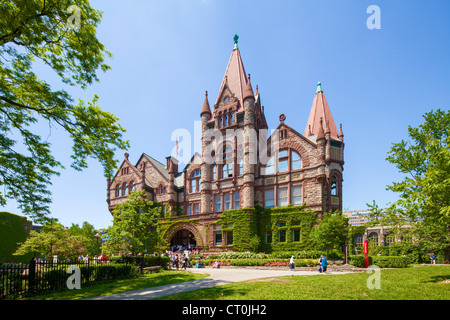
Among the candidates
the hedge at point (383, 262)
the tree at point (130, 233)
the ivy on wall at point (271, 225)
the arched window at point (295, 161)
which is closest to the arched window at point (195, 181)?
the ivy on wall at point (271, 225)

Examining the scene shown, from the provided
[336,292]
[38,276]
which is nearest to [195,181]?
[38,276]

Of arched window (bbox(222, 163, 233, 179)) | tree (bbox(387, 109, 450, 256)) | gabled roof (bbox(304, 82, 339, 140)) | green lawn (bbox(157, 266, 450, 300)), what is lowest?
green lawn (bbox(157, 266, 450, 300))

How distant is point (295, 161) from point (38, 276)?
2697 cm

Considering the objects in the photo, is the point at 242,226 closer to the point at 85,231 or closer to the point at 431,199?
the point at 431,199

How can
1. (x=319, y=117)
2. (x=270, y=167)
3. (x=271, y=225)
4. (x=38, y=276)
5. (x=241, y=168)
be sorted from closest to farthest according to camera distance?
(x=38, y=276) < (x=271, y=225) < (x=270, y=167) < (x=241, y=168) < (x=319, y=117)

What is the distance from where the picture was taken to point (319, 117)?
3706 centimetres

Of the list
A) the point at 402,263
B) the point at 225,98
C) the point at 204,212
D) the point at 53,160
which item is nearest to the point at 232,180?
the point at 204,212

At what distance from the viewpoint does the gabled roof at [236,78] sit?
39062 millimetres

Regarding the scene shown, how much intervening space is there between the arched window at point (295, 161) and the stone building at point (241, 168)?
0.39 ft

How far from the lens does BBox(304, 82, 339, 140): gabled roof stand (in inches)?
1396

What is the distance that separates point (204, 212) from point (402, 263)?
22782 mm

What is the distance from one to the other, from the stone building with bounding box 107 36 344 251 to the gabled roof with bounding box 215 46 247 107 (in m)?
0.14

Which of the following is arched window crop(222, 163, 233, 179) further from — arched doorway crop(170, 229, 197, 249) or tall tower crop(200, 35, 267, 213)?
arched doorway crop(170, 229, 197, 249)

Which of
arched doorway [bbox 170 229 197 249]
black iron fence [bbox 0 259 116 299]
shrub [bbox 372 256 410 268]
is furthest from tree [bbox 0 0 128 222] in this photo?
arched doorway [bbox 170 229 197 249]
